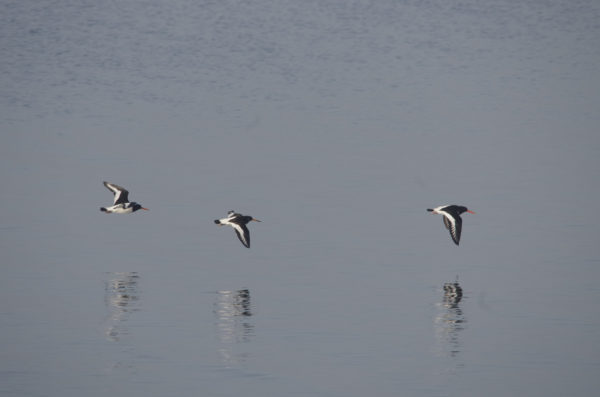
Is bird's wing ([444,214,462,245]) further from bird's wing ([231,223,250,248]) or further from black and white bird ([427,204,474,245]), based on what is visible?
bird's wing ([231,223,250,248])

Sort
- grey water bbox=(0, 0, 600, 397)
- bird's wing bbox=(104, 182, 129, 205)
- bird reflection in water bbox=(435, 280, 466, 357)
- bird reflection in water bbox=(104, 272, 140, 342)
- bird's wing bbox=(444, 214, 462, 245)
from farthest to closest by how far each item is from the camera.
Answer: bird's wing bbox=(104, 182, 129, 205)
bird's wing bbox=(444, 214, 462, 245)
bird reflection in water bbox=(104, 272, 140, 342)
bird reflection in water bbox=(435, 280, 466, 357)
grey water bbox=(0, 0, 600, 397)

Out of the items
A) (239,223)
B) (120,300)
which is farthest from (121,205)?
Result: (120,300)

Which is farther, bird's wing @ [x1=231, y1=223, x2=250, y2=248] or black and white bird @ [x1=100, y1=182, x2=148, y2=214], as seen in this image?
black and white bird @ [x1=100, y1=182, x2=148, y2=214]

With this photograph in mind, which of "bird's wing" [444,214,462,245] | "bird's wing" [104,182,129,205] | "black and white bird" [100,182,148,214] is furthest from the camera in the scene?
"bird's wing" [104,182,129,205]

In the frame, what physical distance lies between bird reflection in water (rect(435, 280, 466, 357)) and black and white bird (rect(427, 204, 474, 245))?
9.45ft

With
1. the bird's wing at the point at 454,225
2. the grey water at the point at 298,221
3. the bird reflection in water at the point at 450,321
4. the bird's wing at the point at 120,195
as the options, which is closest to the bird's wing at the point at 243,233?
the grey water at the point at 298,221

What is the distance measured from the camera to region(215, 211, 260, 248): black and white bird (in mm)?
25297

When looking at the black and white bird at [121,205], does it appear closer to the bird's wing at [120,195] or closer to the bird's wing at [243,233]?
the bird's wing at [120,195]

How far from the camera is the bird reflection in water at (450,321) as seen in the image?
19500mm

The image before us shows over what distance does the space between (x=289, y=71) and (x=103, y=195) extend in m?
24.7

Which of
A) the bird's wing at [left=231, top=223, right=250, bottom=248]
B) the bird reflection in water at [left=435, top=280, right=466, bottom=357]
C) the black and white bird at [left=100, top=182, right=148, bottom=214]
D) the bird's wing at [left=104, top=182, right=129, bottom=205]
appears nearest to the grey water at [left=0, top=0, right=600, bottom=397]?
the bird reflection in water at [left=435, top=280, right=466, bottom=357]

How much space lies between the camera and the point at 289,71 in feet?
178

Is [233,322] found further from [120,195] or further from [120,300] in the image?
[120,195]

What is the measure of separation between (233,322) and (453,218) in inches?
296
